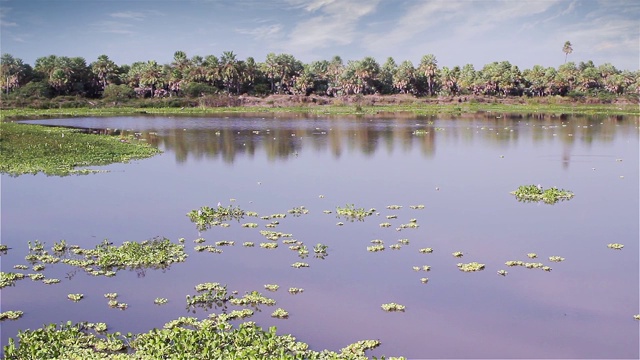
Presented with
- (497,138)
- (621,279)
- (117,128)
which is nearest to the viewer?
(621,279)

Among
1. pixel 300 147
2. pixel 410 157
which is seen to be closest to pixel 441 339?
pixel 410 157

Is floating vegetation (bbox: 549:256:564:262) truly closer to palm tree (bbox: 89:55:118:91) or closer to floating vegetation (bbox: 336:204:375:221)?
floating vegetation (bbox: 336:204:375:221)

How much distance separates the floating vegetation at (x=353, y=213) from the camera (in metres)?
18.8

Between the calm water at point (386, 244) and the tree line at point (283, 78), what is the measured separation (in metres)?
92.0

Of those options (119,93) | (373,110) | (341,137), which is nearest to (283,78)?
(119,93)

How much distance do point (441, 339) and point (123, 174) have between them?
20331 mm

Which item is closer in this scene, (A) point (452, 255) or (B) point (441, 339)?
(B) point (441, 339)

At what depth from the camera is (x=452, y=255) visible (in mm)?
14891

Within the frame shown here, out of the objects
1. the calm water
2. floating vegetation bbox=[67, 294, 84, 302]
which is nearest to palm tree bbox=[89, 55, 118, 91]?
the calm water

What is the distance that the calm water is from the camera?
10.9m

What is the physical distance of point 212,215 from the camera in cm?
1883

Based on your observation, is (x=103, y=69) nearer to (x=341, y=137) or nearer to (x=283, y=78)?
(x=283, y=78)

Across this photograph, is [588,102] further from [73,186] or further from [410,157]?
[73,186]

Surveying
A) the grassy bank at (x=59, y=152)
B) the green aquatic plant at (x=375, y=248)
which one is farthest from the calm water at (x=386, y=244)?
the grassy bank at (x=59, y=152)
